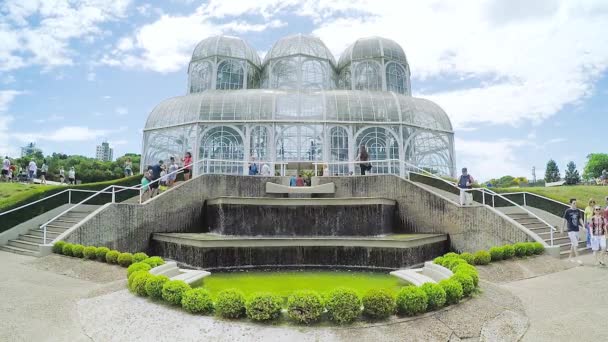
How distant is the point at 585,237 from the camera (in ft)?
46.1

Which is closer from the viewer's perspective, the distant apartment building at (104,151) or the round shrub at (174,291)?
the round shrub at (174,291)

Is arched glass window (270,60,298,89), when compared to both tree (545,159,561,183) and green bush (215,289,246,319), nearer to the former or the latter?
green bush (215,289,246,319)

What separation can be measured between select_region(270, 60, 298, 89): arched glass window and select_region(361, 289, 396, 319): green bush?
2666 centimetres

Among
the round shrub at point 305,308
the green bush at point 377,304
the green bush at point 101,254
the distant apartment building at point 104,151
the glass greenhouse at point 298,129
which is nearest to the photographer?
the round shrub at point 305,308

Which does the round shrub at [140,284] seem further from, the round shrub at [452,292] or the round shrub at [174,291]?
the round shrub at [452,292]

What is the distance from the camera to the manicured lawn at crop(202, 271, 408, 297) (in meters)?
8.82

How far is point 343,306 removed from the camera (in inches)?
224

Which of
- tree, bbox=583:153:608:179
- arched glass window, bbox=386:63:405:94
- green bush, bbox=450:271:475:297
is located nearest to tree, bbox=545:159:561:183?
tree, bbox=583:153:608:179

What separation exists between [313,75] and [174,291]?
27.1 m

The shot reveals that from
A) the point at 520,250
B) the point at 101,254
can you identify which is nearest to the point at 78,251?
the point at 101,254

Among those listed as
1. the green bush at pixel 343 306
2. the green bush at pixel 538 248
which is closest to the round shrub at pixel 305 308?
the green bush at pixel 343 306

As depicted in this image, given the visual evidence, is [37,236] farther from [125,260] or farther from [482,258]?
[482,258]

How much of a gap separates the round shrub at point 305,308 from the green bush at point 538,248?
823 cm

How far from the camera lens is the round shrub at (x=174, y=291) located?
6504 millimetres
